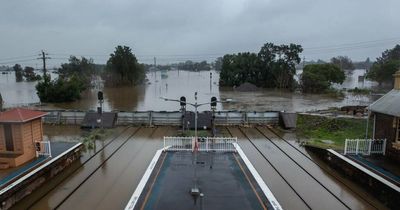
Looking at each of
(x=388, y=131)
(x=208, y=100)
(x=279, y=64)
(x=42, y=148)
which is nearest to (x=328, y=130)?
(x=388, y=131)

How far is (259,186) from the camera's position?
10469 mm

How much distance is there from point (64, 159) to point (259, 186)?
8916mm

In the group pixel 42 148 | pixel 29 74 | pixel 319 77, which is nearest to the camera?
pixel 42 148

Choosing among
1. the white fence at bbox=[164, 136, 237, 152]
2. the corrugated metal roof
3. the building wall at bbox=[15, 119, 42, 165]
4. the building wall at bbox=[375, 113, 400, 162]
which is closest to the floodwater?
the white fence at bbox=[164, 136, 237, 152]

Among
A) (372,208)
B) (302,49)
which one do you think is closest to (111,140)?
(372,208)

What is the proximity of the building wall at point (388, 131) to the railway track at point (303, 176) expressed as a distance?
9.47 feet

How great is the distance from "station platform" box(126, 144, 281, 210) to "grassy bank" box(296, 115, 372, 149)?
24.4ft

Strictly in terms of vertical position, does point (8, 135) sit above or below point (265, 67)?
below

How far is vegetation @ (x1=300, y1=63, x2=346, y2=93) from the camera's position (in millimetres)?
53156

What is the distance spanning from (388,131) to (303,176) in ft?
13.8

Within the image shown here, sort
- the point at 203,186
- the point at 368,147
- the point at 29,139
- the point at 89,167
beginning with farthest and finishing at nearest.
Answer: the point at 89,167 → the point at 368,147 → the point at 29,139 → the point at 203,186

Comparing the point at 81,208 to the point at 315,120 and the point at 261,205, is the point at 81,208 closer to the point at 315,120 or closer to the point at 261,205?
the point at 261,205

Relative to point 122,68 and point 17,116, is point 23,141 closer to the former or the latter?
point 17,116

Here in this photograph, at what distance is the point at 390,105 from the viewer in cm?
1273
